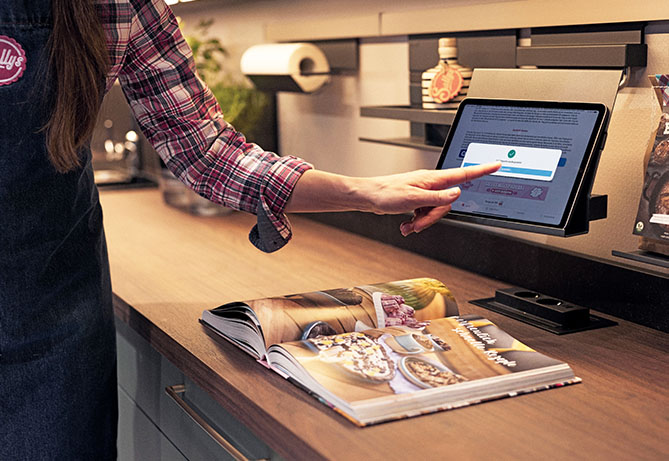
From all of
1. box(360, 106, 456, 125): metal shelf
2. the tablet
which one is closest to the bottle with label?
box(360, 106, 456, 125): metal shelf

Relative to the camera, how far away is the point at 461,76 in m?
1.46

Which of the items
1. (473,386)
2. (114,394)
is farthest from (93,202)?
(473,386)

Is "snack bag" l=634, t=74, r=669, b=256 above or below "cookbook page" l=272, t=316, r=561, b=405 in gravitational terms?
above

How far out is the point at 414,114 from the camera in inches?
59.5

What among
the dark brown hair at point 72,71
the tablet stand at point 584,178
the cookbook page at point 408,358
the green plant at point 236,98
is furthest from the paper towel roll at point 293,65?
the cookbook page at point 408,358

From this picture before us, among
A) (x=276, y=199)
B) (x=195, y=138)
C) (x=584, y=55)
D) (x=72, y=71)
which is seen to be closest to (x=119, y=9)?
(x=72, y=71)

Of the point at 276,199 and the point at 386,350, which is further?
the point at 276,199

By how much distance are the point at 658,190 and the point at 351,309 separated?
0.44 m

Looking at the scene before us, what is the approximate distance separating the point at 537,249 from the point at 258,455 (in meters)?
0.64

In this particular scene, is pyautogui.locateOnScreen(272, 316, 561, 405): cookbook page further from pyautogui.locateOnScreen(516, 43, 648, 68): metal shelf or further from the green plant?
the green plant

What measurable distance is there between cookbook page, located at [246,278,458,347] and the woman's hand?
10 centimetres

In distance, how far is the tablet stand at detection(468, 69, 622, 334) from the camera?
3.68 feet

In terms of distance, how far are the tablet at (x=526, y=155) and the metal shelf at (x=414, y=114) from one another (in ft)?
0.45

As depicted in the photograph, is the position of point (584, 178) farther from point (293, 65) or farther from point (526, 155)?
point (293, 65)
